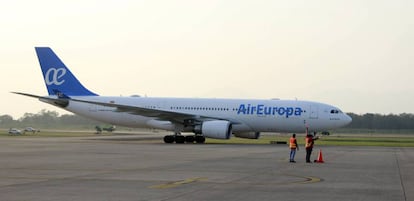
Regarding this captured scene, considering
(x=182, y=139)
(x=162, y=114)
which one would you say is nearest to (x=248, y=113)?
(x=182, y=139)

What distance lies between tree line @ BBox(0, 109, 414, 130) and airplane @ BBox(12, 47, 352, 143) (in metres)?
53.0

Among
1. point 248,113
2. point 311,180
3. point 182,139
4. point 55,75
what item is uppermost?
point 55,75

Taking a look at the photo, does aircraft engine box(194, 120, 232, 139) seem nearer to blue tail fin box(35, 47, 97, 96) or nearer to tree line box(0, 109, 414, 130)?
blue tail fin box(35, 47, 97, 96)

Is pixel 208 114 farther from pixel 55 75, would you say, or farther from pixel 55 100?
pixel 55 75

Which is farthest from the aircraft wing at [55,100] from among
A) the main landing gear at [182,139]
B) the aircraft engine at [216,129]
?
the aircraft engine at [216,129]

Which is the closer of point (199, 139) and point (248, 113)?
point (248, 113)

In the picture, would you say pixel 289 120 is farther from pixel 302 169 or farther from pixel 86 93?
pixel 302 169

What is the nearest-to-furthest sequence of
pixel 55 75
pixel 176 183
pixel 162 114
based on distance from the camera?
pixel 176 183 → pixel 162 114 → pixel 55 75

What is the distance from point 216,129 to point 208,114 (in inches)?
134

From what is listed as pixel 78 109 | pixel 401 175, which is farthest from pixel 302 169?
pixel 78 109

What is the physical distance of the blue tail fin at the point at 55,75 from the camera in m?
51.0

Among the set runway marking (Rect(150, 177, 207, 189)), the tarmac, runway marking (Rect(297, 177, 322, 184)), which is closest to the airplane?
→ the tarmac

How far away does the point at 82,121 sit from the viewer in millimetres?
129375

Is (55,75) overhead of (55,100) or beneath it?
overhead
